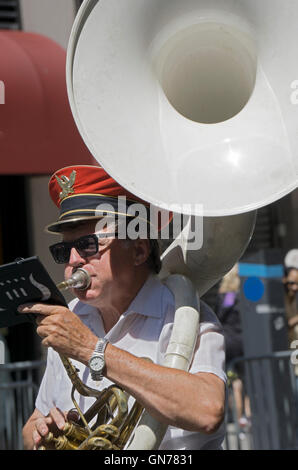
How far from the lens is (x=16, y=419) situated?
6.51 m

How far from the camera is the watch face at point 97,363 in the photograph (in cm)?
236

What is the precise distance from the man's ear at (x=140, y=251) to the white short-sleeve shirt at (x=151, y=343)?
Answer: 6 cm

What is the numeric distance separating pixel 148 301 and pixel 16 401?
4.16 metres

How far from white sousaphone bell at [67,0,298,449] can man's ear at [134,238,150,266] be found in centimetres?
10

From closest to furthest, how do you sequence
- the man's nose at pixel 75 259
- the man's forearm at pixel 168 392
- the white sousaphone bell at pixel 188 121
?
1. the man's forearm at pixel 168 392
2. the white sousaphone bell at pixel 188 121
3. the man's nose at pixel 75 259

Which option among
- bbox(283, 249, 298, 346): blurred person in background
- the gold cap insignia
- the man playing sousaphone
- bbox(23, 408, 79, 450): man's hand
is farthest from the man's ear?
bbox(283, 249, 298, 346): blurred person in background

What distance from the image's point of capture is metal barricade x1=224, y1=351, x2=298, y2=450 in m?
5.80

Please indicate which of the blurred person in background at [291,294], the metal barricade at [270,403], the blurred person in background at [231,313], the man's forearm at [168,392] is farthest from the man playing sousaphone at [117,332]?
the blurred person in background at [291,294]

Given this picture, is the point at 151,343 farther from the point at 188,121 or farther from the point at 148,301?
the point at 188,121

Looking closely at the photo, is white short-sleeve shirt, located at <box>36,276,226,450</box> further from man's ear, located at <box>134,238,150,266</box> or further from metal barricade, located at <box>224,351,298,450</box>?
metal barricade, located at <box>224,351,298,450</box>

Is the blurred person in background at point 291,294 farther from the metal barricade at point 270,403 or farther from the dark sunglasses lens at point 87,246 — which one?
the dark sunglasses lens at point 87,246

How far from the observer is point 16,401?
652 cm

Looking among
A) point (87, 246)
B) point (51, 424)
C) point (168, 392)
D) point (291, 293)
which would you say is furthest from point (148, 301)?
point (291, 293)

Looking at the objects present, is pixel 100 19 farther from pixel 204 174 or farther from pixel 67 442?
pixel 67 442
